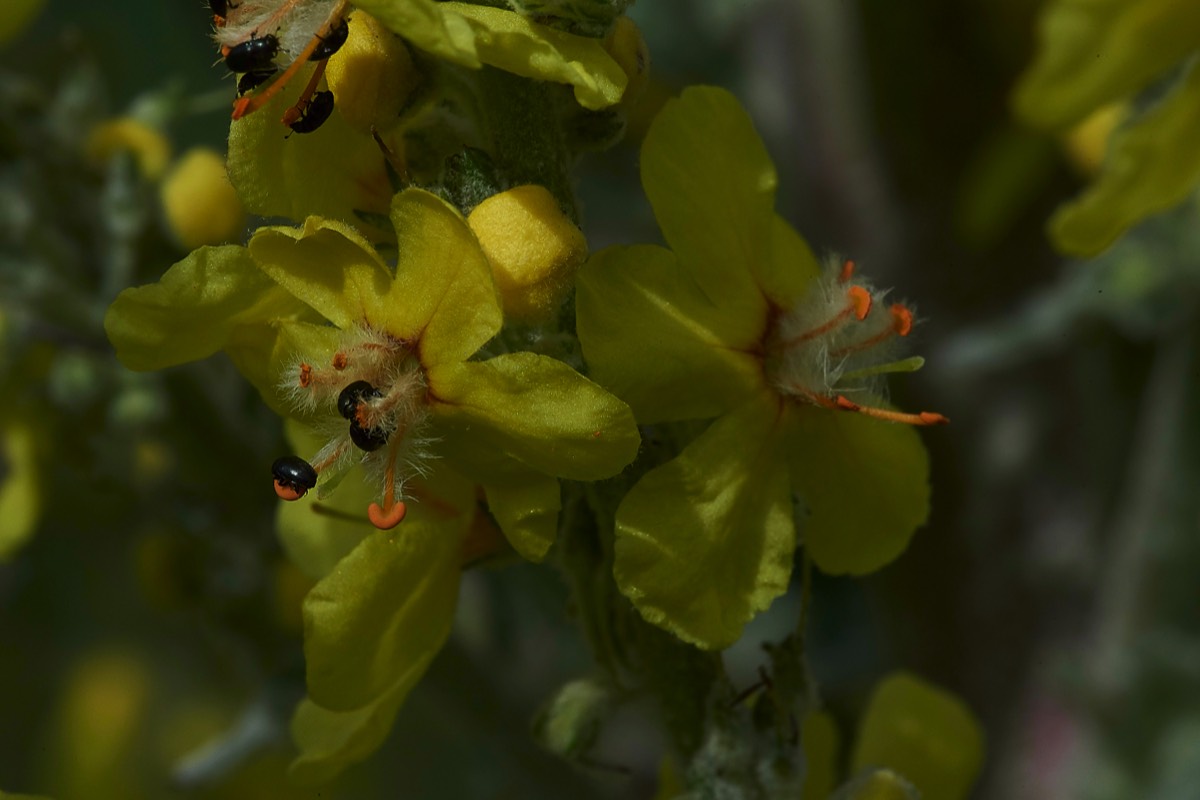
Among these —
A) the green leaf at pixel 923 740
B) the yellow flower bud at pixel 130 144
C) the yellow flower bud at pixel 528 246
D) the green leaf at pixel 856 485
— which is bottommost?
the green leaf at pixel 923 740

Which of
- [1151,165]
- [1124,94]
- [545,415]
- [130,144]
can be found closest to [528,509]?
[545,415]

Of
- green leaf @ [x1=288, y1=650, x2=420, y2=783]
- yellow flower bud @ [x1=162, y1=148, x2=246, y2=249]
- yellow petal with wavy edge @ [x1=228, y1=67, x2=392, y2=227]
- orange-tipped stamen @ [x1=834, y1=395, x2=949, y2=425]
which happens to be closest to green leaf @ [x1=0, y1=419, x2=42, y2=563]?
yellow flower bud @ [x1=162, y1=148, x2=246, y2=249]

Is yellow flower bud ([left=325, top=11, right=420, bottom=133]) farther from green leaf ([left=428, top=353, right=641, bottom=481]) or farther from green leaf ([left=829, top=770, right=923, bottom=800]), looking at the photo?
green leaf ([left=829, top=770, right=923, bottom=800])

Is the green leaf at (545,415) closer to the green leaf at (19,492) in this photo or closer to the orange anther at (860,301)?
the orange anther at (860,301)

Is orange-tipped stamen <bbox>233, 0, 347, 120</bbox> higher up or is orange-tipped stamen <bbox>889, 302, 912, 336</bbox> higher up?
orange-tipped stamen <bbox>233, 0, 347, 120</bbox>

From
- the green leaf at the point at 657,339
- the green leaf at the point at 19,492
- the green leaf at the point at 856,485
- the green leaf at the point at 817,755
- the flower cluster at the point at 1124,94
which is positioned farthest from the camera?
the green leaf at the point at 19,492

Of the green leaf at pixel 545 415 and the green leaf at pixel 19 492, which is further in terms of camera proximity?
the green leaf at pixel 19 492

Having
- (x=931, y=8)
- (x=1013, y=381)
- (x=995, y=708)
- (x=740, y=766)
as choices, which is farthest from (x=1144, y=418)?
(x=740, y=766)

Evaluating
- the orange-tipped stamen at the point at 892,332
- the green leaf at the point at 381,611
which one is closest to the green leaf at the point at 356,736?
the green leaf at the point at 381,611
